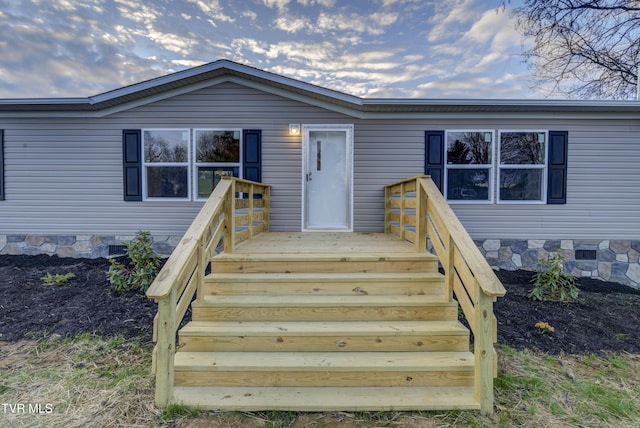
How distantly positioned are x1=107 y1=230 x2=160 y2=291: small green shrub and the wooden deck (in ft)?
5.85

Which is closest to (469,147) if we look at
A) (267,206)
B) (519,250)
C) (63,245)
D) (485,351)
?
(519,250)

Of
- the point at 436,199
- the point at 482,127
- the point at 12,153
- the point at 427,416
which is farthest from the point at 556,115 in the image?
the point at 12,153

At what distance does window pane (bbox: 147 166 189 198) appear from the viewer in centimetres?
543

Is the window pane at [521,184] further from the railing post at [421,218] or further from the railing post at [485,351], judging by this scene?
the railing post at [485,351]

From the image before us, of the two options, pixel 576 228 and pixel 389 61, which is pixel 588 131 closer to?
pixel 576 228

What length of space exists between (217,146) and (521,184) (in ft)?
18.2

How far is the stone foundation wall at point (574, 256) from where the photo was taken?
17.1ft

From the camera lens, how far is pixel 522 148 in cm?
534

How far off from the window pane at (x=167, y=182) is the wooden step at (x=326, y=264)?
2974mm

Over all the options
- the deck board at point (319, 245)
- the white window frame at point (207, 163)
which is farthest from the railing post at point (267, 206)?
the deck board at point (319, 245)

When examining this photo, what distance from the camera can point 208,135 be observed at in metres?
5.38

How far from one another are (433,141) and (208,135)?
4051 mm

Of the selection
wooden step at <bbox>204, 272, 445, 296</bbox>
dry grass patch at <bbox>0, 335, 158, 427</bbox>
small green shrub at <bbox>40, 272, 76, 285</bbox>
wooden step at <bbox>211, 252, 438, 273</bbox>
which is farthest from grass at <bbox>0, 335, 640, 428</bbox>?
small green shrub at <bbox>40, 272, 76, 285</bbox>

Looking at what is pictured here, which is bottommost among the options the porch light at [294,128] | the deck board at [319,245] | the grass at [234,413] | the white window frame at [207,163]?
the grass at [234,413]
